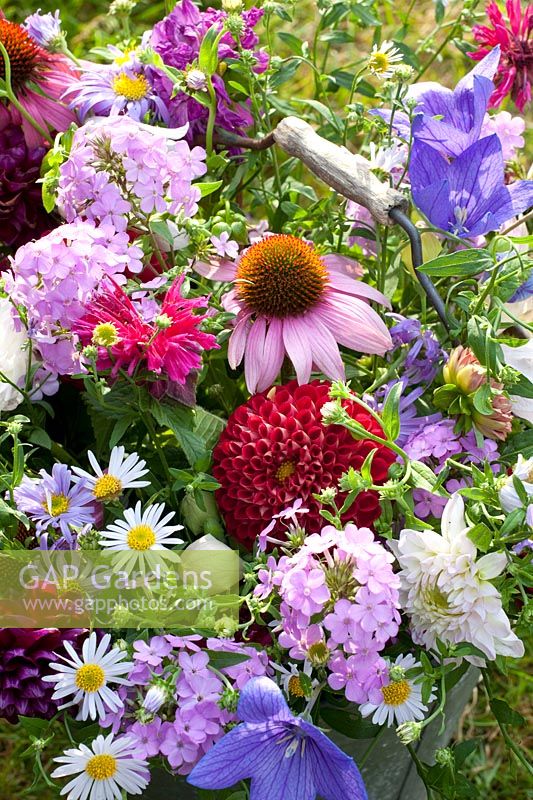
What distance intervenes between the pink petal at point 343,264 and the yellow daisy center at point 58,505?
11.6 inches

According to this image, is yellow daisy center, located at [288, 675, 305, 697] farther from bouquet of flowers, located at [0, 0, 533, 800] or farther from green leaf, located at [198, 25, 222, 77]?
green leaf, located at [198, 25, 222, 77]

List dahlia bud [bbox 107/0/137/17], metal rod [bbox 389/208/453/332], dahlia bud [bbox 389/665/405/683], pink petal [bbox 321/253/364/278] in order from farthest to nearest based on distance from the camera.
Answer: dahlia bud [bbox 107/0/137/17], pink petal [bbox 321/253/364/278], metal rod [bbox 389/208/453/332], dahlia bud [bbox 389/665/405/683]

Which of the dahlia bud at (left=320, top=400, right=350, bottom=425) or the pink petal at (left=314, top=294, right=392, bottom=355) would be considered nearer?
the dahlia bud at (left=320, top=400, right=350, bottom=425)

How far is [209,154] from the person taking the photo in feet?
2.80

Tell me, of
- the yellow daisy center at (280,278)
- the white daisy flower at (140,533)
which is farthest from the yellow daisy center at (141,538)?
the yellow daisy center at (280,278)

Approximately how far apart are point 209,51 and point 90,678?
49 centimetres

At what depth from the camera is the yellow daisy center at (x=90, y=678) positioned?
65 cm

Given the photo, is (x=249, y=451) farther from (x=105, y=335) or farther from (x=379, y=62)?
(x=379, y=62)

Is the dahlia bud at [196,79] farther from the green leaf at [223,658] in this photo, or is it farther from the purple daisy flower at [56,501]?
the green leaf at [223,658]

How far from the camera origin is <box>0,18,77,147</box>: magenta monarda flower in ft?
2.91

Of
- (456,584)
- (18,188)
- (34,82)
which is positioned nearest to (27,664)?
(456,584)

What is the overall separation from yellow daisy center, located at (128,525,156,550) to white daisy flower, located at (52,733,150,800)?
0.12m

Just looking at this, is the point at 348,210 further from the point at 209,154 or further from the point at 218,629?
the point at 218,629

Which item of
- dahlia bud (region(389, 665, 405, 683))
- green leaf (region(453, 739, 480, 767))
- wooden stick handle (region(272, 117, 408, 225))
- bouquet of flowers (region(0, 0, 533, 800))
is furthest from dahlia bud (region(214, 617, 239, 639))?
wooden stick handle (region(272, 117, 408, 225))
